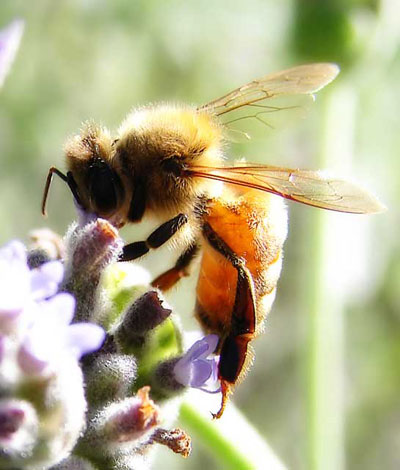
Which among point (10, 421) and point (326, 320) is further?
point (326, 320)

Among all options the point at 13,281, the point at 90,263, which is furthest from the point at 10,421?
the point at 90,263

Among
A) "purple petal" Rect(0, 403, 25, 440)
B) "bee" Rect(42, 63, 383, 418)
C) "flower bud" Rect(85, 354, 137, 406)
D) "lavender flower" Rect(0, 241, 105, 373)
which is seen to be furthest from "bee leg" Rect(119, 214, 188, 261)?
"purple petal" Rect(0, 403, 25, 440)

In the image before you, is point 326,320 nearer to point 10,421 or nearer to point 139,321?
point 139,321

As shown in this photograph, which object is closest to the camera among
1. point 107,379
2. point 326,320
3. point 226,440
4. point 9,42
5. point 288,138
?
point 9,42

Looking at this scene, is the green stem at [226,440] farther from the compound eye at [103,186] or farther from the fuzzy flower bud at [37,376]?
the fuzzy flower bud at [37,376]

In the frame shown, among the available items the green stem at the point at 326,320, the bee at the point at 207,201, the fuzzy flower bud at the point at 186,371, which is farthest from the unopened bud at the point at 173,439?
the green stem at the point at 326,320

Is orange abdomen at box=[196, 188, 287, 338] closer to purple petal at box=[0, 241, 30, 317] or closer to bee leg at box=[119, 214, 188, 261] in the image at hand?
bee leg at box=[119, 214, 188, 261]
